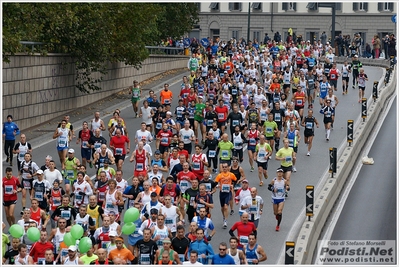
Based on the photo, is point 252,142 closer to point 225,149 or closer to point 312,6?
point 225,149

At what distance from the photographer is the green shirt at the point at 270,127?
1075 inches

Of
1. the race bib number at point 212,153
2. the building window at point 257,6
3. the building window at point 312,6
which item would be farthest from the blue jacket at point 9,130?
the building window at point 257,6

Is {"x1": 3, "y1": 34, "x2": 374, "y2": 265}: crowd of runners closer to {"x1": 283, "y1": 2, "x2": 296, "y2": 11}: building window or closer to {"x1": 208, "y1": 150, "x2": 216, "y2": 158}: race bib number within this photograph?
{"x1": 208, "y1": 150, "x2": 216, "y2": 158}: race bib number

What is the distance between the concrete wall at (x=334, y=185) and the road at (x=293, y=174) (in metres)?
0.43

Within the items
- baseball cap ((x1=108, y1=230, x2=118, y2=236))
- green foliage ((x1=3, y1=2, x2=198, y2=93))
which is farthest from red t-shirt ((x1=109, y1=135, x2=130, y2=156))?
baseball cap ((x1=108, y1=230, x2=118, y2=236))

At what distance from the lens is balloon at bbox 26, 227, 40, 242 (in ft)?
55.3

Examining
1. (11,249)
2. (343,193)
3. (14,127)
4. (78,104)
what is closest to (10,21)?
(14,127)

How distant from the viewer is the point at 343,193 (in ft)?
83.4

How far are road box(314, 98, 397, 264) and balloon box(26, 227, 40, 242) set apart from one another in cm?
579

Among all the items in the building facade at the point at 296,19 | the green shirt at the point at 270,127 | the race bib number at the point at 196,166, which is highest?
the building facade at the point at 296,19

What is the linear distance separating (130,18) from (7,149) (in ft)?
43.0

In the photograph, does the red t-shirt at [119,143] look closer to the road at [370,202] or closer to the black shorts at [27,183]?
the black shorts at [27,183]

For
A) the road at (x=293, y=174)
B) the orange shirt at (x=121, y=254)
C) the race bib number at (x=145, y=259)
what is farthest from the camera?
the road at (x=293, y=174)

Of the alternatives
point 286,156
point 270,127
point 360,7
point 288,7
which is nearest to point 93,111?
point 270,127
